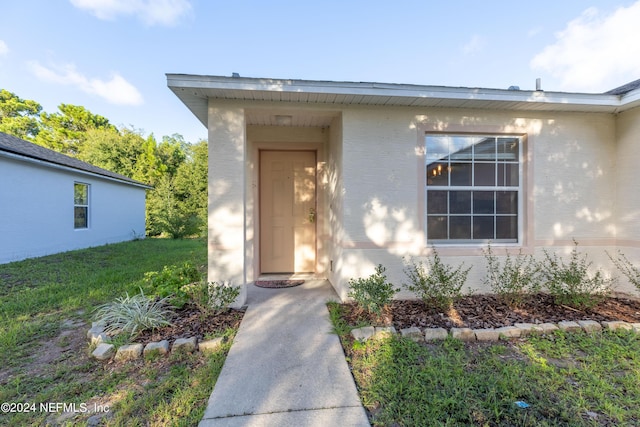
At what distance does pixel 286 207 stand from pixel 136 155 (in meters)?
17.0

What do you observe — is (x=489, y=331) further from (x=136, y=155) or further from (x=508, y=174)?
(x=136, y=155)

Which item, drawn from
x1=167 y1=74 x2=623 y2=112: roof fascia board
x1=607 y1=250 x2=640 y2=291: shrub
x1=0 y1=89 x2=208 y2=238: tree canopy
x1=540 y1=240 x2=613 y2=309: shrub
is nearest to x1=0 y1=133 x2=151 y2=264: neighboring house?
x1=0 y1=89 x2=208 y2=238: tree canopy

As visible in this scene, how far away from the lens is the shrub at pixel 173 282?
11.4 feet

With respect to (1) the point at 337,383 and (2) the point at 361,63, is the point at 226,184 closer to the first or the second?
(1) the point at 337,383

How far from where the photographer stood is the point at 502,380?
2105mm

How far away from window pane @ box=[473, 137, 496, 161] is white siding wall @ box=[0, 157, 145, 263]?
1039 centimetres

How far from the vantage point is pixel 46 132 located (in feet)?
67.5

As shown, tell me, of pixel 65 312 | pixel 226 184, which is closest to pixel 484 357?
pixel 226 184

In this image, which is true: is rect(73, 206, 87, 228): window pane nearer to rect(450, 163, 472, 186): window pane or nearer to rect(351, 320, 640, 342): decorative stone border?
rect(351, 320, 640, 342): decorative stone border

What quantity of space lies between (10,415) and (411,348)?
3.11 m

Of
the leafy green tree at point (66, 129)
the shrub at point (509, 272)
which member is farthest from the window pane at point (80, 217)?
the leafy green tree at point (66, 129)

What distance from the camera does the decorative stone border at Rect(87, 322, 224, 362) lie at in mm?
2518

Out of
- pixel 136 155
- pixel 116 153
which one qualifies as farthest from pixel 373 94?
pixel 116 153

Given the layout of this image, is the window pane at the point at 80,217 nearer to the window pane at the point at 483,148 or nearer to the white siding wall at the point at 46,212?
the white siding wall at the point at 46,212
